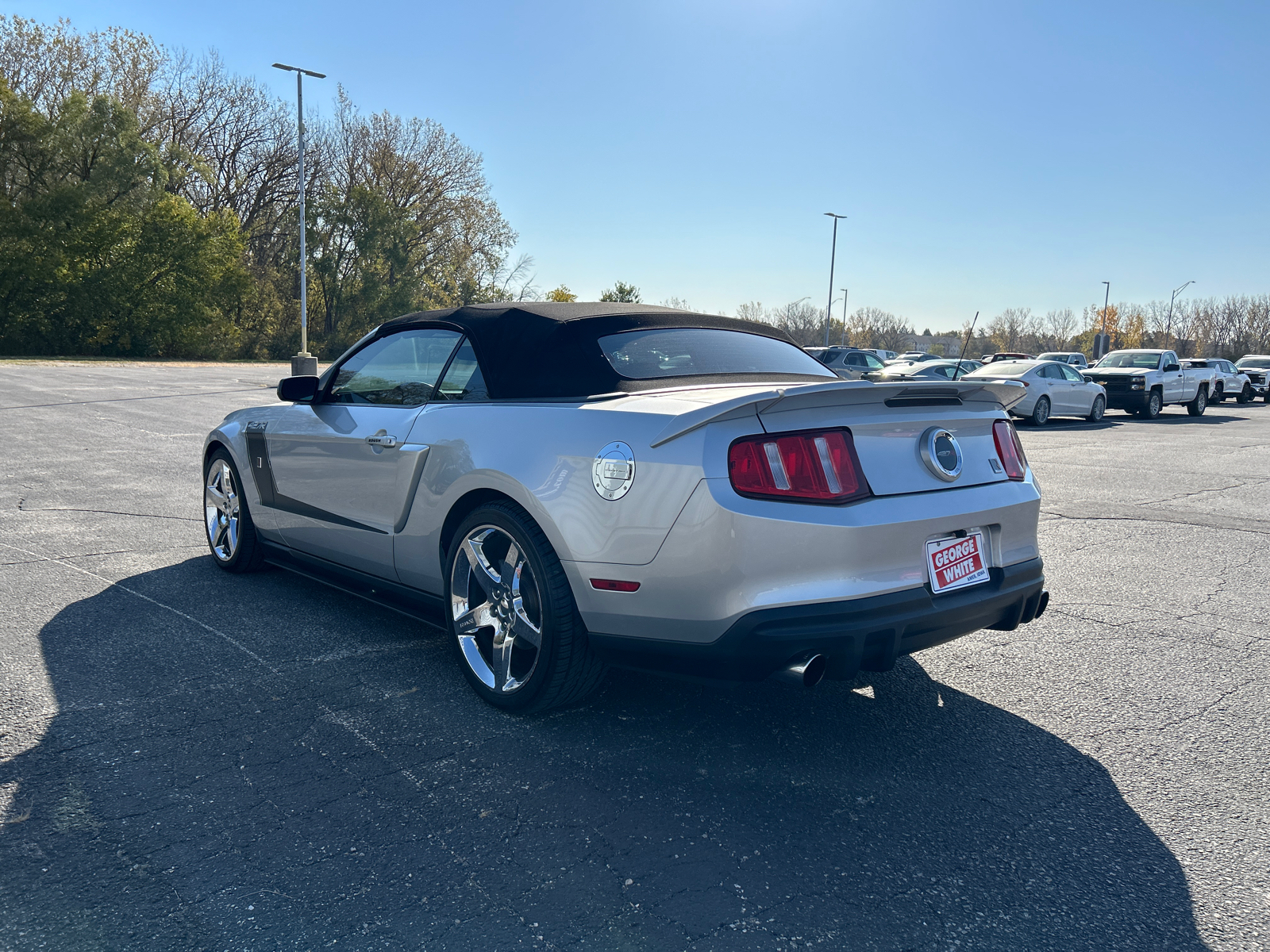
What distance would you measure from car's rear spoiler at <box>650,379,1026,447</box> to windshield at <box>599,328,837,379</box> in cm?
73

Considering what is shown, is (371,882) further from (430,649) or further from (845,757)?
(430,649)

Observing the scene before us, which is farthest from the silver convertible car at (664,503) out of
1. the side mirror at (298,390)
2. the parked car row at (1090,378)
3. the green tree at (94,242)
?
the green tree at (94,242)

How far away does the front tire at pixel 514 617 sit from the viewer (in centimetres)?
328

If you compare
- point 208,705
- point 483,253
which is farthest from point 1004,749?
point 483,253

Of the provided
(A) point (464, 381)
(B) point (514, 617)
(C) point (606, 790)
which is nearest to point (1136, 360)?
(A) point (464, 381)

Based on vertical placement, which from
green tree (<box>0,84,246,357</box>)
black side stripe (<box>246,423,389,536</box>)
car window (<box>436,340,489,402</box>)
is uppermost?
green tree (<box>0,84,246,357</box>)

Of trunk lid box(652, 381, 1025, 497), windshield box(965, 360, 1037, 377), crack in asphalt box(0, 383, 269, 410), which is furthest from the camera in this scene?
windshield box(965, 360, 1037, 377)

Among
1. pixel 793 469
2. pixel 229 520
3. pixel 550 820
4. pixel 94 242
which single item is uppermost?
pixel 94 242

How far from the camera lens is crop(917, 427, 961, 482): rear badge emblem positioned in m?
3.23

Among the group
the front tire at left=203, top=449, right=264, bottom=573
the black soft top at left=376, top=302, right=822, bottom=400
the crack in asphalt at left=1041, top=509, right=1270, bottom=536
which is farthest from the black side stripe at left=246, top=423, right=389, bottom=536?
the crack in asphalt at left=1041, top=509, right=1270, bottom=536

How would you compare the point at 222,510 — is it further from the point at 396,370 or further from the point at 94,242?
the point at 94,242

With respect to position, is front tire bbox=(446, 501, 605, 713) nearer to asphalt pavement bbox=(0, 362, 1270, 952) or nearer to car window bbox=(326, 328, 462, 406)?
asphalt pavement bbox=(0, 362, 1270, 952)

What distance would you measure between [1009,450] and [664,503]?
1569 mm

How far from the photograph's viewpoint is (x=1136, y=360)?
25.4m
